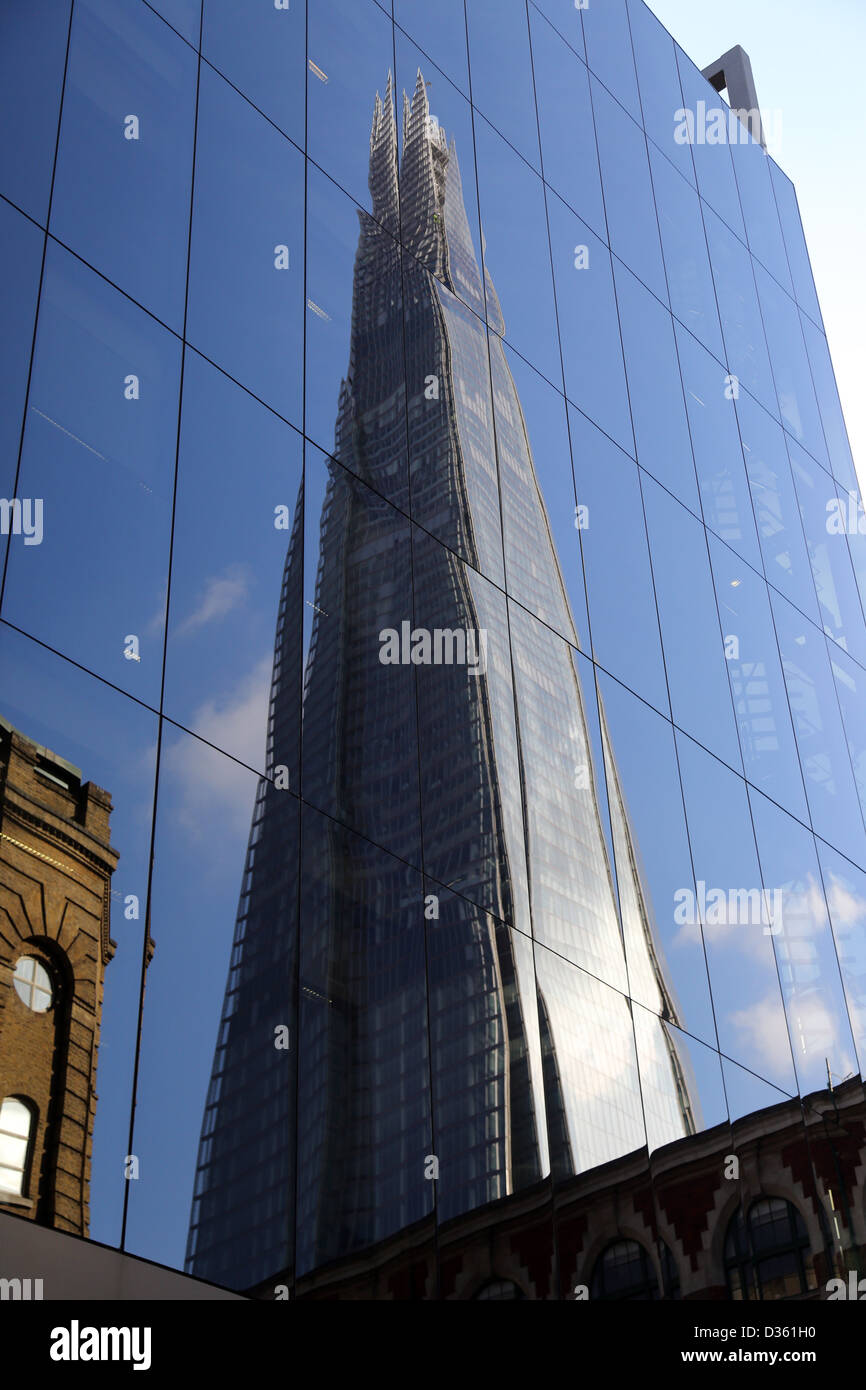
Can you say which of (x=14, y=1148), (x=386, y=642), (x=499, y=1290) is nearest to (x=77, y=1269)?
(x=14, y=1148)

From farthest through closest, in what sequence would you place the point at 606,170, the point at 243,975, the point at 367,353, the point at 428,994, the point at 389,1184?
1. the point at 606,170
2. the point at 367,353
3. the point at 428,994
4. the point at 389,1184
5. the point at 243,975

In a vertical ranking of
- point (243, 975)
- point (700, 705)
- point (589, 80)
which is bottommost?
point (243, 975)

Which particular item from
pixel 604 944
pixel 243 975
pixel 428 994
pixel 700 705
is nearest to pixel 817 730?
pixel 700 705

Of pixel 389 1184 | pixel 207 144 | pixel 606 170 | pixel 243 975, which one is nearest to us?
pixel 243 975

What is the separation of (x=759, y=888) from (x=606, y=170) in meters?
14.7

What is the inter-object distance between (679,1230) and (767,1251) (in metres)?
3.15

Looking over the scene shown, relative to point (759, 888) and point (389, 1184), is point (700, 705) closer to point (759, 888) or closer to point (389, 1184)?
point (759, 888)

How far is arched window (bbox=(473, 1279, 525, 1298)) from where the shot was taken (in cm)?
1509

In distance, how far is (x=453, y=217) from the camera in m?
22.5

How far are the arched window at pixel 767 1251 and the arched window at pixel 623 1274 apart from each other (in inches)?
95.3

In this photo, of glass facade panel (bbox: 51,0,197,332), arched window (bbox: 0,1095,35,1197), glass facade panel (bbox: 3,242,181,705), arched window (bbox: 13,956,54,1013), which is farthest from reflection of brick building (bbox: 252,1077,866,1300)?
glass facade panel (bbox: 51,0,197,332)

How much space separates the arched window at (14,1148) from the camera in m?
10.7

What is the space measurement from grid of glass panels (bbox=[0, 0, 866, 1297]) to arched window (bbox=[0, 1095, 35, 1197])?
71 cm

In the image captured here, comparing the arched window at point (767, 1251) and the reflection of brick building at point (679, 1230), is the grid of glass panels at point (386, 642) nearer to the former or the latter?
the reflection of brick building at point (679, 1230)
